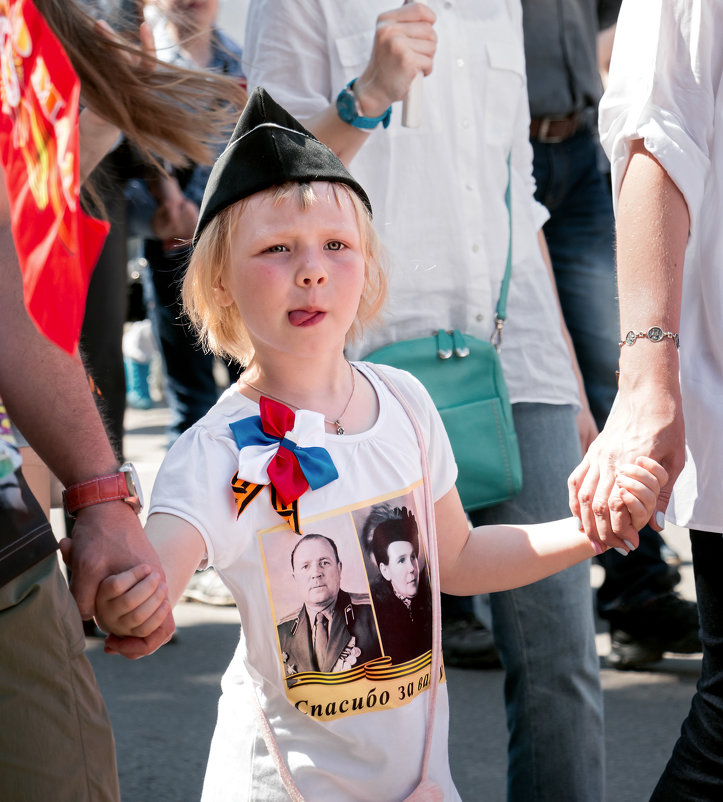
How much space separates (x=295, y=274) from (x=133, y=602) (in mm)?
574

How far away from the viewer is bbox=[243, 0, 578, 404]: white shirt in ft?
8.07

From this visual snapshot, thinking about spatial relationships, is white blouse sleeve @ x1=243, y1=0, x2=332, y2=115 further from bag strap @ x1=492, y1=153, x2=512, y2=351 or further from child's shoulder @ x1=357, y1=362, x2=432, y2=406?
child's shoulder @ x1=357, y1=362, x2=432, y2=406

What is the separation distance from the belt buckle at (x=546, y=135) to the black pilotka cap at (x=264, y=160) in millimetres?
1853

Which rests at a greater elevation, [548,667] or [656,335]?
[656,335]

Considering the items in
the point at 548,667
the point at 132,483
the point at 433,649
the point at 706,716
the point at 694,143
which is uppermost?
the point at 694,143

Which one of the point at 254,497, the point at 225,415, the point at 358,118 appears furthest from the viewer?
the point at 358,118

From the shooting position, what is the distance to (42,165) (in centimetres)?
155

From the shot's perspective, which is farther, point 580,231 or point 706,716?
point 580,231

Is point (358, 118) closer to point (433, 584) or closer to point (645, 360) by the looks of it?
point (645, 360)

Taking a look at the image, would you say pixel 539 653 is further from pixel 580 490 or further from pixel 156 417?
pixel 156 417

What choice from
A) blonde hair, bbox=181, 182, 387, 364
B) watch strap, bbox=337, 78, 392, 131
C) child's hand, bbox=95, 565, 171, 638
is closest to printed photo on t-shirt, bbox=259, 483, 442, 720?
child's hand, bbox=95, 565, 171, 638

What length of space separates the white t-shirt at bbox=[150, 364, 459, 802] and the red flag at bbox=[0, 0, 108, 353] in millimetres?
350

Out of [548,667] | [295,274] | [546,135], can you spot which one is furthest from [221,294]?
[546,135]

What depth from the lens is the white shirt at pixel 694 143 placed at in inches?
75.6
